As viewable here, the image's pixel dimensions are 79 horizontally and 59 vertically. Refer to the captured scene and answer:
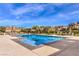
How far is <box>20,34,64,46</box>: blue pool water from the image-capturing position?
242 centimetres

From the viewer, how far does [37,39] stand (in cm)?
242

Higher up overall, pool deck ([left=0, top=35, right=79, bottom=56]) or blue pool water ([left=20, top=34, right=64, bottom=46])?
blue pool water ([left=20, top=34, right=64, bottom=46])

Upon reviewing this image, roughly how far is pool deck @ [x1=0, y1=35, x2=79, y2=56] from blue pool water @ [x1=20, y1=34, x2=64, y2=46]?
0.04 metres

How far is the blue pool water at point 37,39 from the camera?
242 cm

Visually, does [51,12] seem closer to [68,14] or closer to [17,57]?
[68,14]

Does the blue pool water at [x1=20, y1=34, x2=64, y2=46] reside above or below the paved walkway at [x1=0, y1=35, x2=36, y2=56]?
above

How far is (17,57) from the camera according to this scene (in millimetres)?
2369

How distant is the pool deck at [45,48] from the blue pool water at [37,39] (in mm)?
44

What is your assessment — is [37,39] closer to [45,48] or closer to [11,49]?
[45,48]

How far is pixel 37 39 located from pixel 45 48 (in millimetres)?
123

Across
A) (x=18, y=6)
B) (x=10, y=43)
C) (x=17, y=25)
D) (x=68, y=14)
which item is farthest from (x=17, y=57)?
(x=68, y=14)

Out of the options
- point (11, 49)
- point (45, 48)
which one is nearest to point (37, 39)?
point (45, 48)

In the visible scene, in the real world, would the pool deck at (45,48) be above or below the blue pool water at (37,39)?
below

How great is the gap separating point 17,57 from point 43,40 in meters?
0.32
